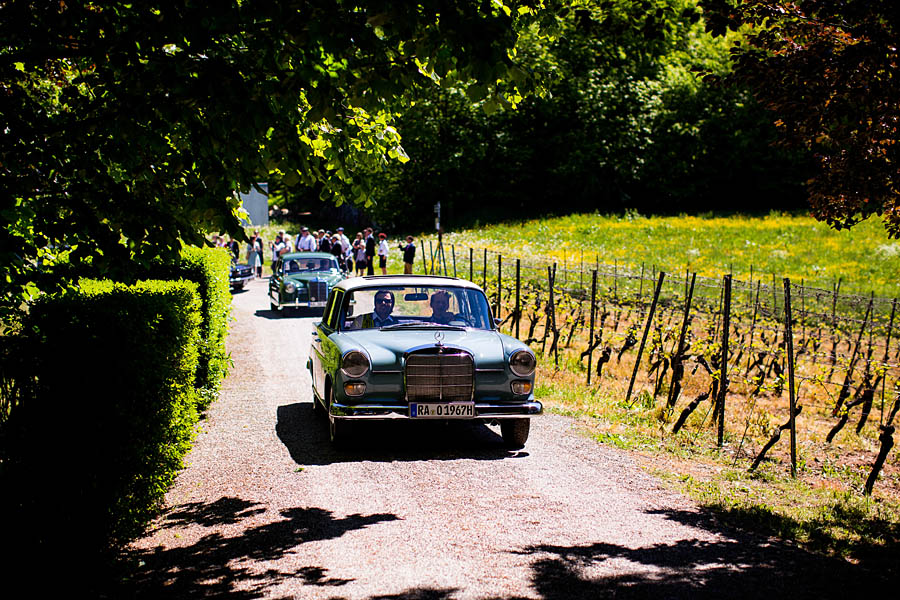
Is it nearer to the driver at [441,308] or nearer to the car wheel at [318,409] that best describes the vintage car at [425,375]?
the driver at [441,308]

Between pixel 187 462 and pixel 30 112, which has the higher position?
pixel 30 112

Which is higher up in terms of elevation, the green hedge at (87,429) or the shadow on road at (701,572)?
the green hedge at (87,429)

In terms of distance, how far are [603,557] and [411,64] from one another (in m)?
3.70

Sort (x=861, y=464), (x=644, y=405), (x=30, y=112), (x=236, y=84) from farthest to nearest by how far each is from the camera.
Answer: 1. (x=644, y=405)
2. (x=861, y=464)
3. (x=30, y=112)
4. (x=236, y=84)

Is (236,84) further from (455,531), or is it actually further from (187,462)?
(187,462)

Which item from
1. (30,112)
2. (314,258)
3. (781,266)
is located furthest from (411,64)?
(781,266)

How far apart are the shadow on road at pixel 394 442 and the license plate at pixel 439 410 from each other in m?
0.14

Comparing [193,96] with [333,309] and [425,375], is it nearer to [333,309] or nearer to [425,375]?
[425,375]

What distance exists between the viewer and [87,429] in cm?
571

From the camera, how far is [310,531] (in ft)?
21.0

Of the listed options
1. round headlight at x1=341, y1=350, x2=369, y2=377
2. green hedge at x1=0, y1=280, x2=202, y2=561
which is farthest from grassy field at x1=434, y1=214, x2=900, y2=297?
green hedge at x1=0, y1=280, x2=202, y2=561

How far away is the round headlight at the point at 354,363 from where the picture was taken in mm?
8484

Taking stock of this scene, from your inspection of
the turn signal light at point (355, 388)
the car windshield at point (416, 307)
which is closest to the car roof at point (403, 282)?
the car windshield at point (416, 307)

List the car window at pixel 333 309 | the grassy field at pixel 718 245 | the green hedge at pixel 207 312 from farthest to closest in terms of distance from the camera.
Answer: the grassy field at pixel 718 245, the green hedge at pixel 207 312, the car window at pixel 333 309
